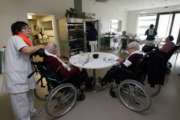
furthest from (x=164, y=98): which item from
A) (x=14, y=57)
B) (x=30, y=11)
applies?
(x=30, y=11)

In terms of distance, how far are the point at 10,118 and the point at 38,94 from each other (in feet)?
2.26

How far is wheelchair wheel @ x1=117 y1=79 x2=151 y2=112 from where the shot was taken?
1.86m

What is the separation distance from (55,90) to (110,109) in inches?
39.0

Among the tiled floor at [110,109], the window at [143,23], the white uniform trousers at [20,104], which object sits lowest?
the tiled floor at [110,109]

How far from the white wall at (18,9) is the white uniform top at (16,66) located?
267 centimetres

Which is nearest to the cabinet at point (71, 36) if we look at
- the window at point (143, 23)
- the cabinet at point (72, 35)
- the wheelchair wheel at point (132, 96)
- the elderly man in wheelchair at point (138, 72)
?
the cabinet at point (72, 35)

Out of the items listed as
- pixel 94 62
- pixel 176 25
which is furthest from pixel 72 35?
pixel 176 25

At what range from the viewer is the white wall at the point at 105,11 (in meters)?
5.92

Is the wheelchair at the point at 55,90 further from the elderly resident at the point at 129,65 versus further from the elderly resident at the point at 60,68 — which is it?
the elderly resident at the point at 129,65

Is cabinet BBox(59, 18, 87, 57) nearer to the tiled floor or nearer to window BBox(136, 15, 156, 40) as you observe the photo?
the tiled floor

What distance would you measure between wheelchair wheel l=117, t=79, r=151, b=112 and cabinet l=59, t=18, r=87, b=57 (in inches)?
122

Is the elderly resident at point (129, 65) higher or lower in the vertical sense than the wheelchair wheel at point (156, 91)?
higher

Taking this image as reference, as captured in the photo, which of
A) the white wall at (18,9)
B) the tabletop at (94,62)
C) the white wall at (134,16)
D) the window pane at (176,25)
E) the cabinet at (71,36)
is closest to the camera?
the tabletop at (94,62)

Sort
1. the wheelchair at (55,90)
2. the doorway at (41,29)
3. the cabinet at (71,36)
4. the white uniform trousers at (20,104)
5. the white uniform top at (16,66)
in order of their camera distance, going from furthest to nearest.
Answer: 1. the doorway at (41,29)
2. the cabinet at (71,36)
3. the wheelchair at (55,90)
4. the white uniform trousers at (20,104)
5. the white uniform top at (16,66)
